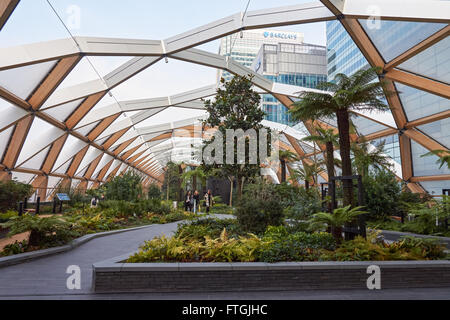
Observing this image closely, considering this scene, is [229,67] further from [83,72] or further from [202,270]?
[202,270]

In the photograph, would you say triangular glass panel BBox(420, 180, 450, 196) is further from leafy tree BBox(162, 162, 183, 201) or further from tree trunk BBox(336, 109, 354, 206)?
leafy tree BBox(162, 162, 183, 201)

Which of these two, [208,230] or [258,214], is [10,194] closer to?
[208,230]

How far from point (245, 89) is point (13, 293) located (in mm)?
9389

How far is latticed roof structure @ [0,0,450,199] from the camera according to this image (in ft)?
31.5

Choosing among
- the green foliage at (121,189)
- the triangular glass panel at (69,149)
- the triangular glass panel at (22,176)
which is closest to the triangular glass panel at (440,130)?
the green foliage at (121,189)

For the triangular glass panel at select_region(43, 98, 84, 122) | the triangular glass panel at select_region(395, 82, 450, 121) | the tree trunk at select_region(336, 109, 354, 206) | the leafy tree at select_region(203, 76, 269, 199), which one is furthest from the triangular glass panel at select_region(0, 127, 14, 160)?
the triangular glass panel at select_region(395, 82, 450, 121)

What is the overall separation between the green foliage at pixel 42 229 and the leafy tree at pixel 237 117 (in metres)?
5.44

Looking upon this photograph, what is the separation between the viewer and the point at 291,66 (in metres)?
67.2

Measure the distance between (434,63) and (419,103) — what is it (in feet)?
11.9

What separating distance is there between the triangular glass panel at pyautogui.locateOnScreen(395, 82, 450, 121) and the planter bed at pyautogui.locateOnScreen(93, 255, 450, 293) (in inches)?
461

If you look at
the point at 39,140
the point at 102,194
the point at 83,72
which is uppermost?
the point at 83,72

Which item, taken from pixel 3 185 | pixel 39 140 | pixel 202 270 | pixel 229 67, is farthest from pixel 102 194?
pixel 202 270

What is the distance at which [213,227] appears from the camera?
29.7 ft
